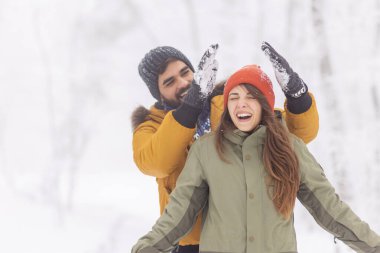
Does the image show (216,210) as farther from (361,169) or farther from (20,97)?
(20,97)

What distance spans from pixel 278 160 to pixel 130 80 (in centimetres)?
1271

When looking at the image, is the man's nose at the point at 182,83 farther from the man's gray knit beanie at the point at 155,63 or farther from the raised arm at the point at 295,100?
the raised arm at the point at 295,100

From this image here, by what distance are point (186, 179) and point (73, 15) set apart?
13708mm

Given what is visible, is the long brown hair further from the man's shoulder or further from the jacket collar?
the man's shoulder

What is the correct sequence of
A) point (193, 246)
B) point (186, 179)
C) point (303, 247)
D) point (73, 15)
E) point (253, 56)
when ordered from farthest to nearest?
point (73, 15) < point (253, 56) < point (303, 247) < point (193, 246) < point (186, 179)

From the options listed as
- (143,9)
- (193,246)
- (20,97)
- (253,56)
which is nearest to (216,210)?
A: (193,246)

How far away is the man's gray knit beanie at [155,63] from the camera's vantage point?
2656 mm

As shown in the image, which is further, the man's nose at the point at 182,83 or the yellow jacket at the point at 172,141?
the man's nose at the point at 182,83

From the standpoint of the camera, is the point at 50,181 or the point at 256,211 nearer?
the point at 256,211

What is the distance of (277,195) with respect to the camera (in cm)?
202

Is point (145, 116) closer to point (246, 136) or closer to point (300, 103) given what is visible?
point (246, 136)

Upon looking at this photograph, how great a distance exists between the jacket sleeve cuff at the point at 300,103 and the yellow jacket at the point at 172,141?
0.9 inches

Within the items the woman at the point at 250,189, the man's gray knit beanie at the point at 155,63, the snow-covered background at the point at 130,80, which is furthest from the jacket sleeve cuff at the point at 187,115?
the snow-covered background at the point at 130,80

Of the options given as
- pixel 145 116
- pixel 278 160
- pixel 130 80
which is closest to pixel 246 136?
pixel 278 160
